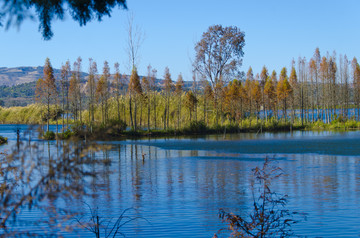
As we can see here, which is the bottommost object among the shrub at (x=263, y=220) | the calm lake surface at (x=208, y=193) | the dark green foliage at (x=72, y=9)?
the calm lake surface at (x=208, y=193)

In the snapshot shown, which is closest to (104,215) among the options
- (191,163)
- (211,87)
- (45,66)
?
(191,163)

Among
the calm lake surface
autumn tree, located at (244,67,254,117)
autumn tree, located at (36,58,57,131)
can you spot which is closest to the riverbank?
autumn tree, located at (36,58,57,131)

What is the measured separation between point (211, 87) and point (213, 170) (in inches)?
1106

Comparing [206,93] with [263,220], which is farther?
[206,93]

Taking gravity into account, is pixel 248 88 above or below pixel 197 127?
above

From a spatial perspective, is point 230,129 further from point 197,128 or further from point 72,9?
point 72,9

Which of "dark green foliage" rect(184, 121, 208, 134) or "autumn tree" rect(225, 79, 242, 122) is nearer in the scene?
"dark green foliage" rect(184, 121, 208, 134)

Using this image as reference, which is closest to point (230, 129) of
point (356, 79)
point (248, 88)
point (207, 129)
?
point (207, 129)

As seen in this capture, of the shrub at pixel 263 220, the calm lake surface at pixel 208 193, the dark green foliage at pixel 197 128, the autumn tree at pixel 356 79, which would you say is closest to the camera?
the shrub at pixel 263 220

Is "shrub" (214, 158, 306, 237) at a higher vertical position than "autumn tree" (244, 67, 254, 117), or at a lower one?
lower

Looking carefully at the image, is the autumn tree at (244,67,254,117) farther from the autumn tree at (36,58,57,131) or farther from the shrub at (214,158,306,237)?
the shrub at (214,158,306,237)

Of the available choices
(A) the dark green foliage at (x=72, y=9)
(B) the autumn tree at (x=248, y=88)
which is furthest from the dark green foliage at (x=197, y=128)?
(A) the dark green foliage at (x=72, y=9)

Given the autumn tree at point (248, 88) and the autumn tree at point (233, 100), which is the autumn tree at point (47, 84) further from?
the autumn tree at point (248, 88)

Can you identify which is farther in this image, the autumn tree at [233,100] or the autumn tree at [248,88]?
the autumn tree at [248,88]
